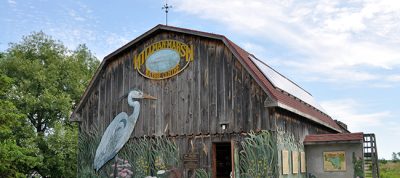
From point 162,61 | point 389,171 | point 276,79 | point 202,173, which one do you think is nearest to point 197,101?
point 162,61

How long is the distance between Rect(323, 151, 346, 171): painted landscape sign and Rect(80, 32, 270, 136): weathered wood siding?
3.25 metres

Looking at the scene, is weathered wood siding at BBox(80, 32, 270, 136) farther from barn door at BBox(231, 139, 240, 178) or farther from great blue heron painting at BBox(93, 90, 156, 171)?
barn door at BBox(231, 139, 240, 178)

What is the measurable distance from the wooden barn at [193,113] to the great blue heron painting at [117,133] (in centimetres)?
14

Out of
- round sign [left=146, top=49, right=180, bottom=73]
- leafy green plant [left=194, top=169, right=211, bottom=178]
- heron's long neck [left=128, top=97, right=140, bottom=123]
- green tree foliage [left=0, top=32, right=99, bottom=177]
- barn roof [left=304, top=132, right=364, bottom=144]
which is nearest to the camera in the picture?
leafy green plant [left=194, top=169, right=211, bottom=178]

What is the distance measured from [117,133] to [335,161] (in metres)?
7.10

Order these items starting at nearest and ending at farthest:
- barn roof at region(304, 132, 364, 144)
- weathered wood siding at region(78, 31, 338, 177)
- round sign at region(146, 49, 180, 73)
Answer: weathered wood siding at region(78, 31, 338, 177), barn roof at region(304, 132, 364, 144), round sign at region(146, 49, 180, 73)

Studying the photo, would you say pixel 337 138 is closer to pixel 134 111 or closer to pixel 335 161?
pixel 335 161

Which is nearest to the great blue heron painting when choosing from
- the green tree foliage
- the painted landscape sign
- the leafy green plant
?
the leafy green plant

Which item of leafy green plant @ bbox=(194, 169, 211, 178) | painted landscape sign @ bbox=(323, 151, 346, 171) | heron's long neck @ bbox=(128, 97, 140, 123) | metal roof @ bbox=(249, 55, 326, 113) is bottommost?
leafy green plant @ bbox=(194, 169, 211, 178)

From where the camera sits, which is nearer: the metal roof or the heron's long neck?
the metal roof

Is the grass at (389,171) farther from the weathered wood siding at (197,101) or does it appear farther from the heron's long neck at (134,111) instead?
the heron's long neck at (134,111)

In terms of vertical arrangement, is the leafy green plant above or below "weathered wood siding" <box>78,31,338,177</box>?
below

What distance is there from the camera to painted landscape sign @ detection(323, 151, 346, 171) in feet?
49.0

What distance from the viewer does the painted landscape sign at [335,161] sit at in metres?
14.9
